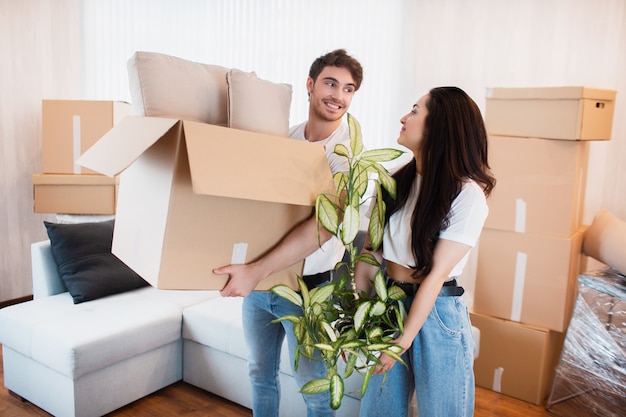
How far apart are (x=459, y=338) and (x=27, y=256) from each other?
3316 mm

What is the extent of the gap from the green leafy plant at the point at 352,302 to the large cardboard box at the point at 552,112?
1438mm

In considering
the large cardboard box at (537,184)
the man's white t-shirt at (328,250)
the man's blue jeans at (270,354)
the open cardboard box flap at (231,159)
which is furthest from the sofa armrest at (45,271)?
the large cardboard box at (537,184)

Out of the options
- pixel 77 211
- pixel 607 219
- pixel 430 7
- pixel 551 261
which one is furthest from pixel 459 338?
pixel 77 211

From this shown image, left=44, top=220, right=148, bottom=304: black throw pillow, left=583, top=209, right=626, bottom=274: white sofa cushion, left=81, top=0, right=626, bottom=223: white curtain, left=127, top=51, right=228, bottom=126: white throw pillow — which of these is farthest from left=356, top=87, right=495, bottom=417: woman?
left=81, top=0, right=626, bottom=223: white curtain

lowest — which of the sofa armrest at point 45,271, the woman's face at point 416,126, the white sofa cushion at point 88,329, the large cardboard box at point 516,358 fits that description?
the large cardboard box at point 516,358

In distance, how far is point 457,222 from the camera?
1312mm

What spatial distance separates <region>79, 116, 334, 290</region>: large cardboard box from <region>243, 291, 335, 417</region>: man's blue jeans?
0.21 m

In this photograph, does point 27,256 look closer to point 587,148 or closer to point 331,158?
point 331,158

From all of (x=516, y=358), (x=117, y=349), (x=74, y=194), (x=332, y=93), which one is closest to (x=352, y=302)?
(x=332, y=93)

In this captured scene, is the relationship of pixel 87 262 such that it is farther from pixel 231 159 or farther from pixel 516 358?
pixel 516 358

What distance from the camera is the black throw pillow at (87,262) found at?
256 cm

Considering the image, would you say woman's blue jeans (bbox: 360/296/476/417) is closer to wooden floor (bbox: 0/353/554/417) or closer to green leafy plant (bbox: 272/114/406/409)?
green leafy plant (bbox: 272/114/406/409)

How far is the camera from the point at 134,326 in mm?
2350

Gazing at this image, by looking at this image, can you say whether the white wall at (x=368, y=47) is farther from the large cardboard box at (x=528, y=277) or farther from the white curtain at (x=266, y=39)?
the large cardboard box at (x=528, y=277)
